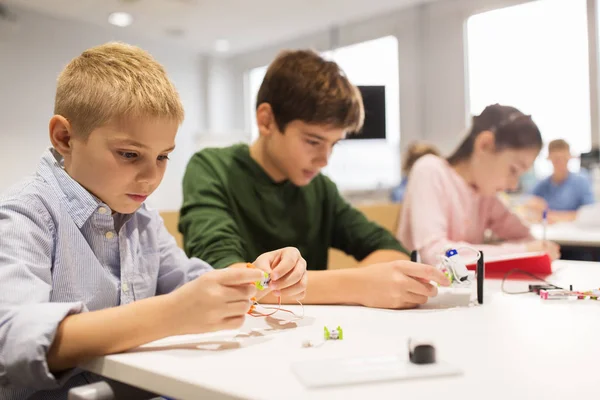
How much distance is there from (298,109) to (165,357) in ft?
2.74

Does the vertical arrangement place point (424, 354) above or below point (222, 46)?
below

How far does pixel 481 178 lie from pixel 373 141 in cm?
391

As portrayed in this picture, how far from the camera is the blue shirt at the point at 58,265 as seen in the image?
2.05 ft

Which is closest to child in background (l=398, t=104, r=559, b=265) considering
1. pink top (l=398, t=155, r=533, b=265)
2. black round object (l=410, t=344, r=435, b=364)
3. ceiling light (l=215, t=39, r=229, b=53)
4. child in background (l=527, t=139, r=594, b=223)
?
pink top (l=398, t=155, r=533, b=265)

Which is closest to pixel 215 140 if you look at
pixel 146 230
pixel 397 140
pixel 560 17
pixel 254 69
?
pixel 254 69

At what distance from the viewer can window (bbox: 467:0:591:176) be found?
4.38m

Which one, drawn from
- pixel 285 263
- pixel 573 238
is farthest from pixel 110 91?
pixel 573 238

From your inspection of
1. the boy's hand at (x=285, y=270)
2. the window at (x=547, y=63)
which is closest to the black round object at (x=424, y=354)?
the boy's hand at (x=285, y=270)

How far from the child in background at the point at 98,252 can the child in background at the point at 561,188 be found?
2.96m

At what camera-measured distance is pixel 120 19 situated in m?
5.23

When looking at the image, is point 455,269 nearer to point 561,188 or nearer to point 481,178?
point 481,178

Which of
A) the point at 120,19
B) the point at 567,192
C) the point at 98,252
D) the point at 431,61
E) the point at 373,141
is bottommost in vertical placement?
the point at 98,252

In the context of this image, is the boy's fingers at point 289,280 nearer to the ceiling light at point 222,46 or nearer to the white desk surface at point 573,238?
the white desk surface at point 573,238

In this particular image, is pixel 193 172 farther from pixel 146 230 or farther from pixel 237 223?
pixel 146 230
